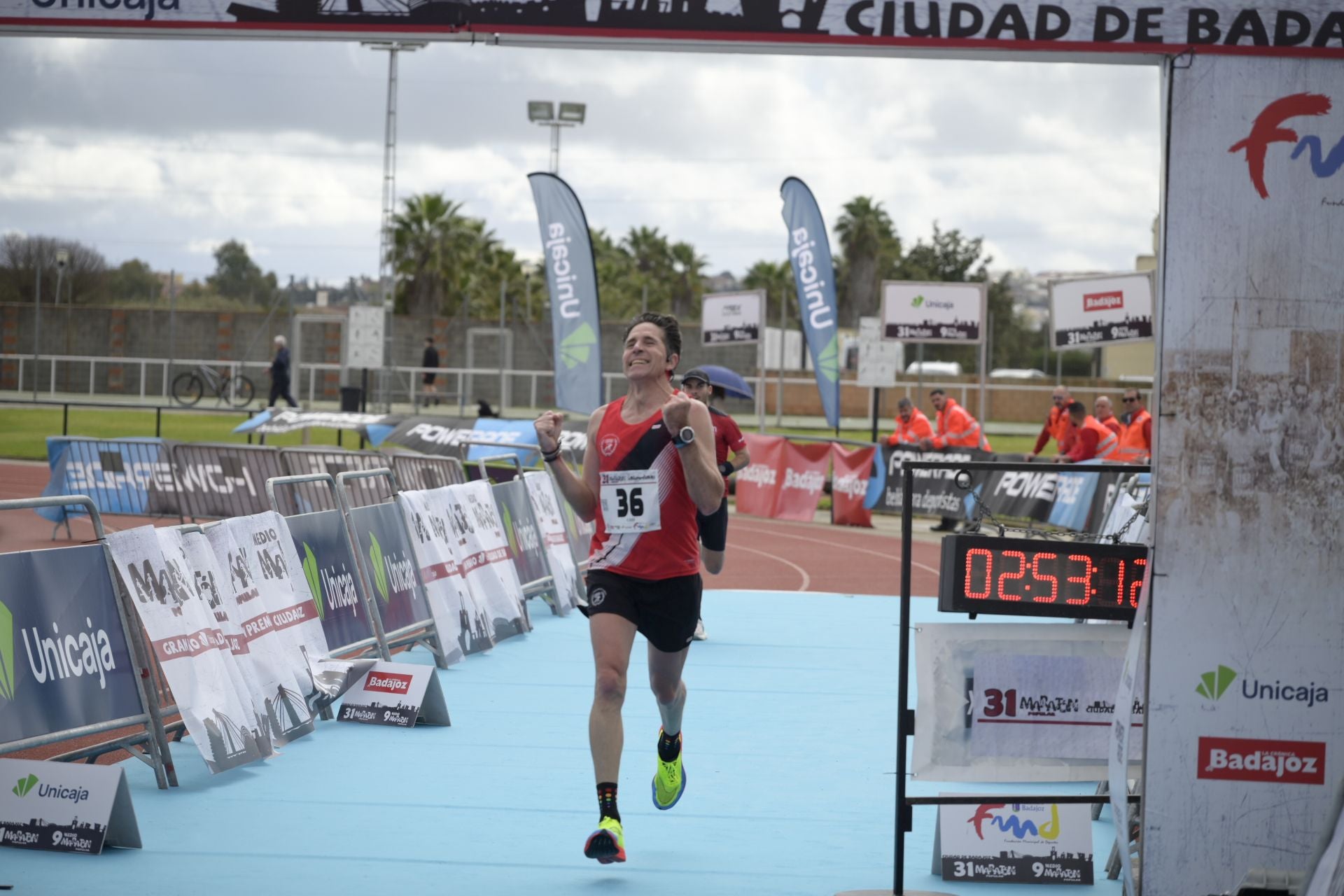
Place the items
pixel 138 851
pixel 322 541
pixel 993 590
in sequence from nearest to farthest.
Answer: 1. pixel 993 590
2. pixel 138 851
3. pixel 322 541

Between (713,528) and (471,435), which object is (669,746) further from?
(471,435)

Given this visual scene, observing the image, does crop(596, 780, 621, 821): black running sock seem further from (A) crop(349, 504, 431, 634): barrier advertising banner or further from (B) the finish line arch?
(A) crop(349, 504, 431, 634): barrier advertising banner

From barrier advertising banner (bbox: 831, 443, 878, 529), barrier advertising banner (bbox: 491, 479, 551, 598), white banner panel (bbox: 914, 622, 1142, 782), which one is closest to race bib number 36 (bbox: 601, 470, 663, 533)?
white banner panel (bbox: 914, 622, 1142, 782)

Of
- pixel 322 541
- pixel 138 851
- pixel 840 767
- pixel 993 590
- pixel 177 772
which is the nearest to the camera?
pixel 993 590

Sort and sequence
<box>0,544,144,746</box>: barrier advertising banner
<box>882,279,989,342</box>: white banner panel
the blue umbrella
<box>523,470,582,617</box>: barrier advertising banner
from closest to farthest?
<box>0,544,144,746</box>: barrier advertising banner → the blue umbrella → <box>523,470,582,617</box>: barrier advertising banner → <box>882,279,989,342</box>: white banner panel

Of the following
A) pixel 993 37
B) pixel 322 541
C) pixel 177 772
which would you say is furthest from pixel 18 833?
pixel 993 37

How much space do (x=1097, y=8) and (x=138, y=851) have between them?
4555 mm

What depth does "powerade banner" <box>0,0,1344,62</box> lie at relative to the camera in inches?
176

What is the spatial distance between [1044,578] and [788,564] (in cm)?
1249

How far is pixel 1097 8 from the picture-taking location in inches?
181

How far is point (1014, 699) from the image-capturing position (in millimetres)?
5008

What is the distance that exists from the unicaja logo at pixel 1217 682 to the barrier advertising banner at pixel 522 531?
25.5ft

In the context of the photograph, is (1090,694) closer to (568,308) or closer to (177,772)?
(177,772)

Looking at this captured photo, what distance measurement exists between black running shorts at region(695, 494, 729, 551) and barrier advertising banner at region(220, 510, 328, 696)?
2625 millimetres
